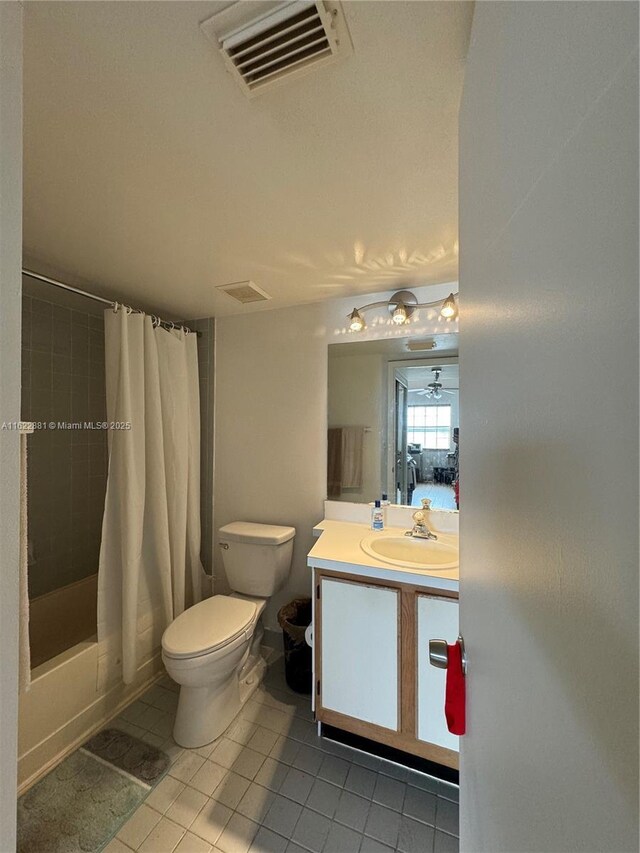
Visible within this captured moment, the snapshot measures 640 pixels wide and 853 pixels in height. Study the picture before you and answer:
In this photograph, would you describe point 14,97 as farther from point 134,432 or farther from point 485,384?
point 134,432

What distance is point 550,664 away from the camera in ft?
0.82

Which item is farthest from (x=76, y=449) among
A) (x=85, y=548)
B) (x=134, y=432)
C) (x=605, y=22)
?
(x=605, y=22)

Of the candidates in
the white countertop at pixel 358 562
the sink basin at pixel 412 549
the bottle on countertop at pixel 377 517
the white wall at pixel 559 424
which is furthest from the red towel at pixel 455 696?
the bottle on countertop at pixel 377 517

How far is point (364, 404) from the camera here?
1899 mm

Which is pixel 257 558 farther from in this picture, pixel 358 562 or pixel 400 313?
pixel 400 313

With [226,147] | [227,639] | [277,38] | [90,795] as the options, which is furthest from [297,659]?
[277,38]

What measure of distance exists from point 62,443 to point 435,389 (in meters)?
2.29

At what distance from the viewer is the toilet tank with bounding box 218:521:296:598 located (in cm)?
186

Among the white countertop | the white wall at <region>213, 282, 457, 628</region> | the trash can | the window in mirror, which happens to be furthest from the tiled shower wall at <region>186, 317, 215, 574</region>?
the window in mirror

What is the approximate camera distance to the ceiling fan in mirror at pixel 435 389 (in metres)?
1.72

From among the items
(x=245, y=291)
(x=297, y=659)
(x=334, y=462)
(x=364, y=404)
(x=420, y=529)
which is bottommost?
(x=297, y=659)

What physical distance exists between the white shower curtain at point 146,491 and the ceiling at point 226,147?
0.45 meters

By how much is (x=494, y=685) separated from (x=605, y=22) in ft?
1.88

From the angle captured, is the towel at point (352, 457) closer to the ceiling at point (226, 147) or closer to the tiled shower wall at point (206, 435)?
the ceiling at point (226, 147)
